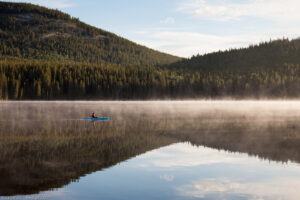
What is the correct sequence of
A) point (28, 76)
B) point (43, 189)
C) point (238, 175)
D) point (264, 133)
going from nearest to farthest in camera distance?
point (43, 189) < point (238, 175) < point (264, 133) < point (28, 76)

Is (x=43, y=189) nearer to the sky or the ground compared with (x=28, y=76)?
nearer to the ground

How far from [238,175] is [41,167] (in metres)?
11.1

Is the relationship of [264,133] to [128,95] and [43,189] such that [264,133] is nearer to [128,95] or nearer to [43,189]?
[43,189]

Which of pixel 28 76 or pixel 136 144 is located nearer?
pixel 136 144

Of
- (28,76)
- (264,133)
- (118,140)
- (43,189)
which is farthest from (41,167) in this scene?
(28,76)

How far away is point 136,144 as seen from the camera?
3275 cm

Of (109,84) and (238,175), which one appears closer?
(238,175)

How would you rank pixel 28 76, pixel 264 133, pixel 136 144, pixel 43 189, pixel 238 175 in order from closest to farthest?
pixel 43 189 → pixel 238 175 → pixel 136 144 → pixel 264 133 → pixel 28 76

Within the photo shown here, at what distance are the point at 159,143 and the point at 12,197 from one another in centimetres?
1819

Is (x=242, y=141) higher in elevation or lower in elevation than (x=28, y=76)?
lower

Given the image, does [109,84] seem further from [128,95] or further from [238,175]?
[238,175]

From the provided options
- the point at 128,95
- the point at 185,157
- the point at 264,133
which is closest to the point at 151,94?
the point at 128,95

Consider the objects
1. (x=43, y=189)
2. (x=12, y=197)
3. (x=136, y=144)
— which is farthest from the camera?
(x=136, y=144)

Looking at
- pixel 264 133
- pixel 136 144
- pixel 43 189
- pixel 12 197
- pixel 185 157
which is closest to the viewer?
pixel 12 197
